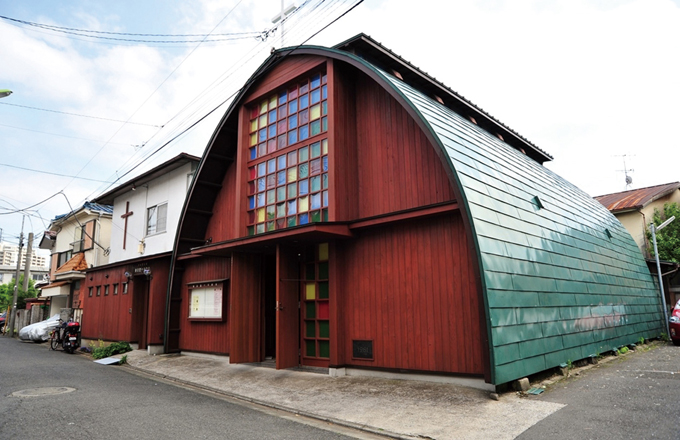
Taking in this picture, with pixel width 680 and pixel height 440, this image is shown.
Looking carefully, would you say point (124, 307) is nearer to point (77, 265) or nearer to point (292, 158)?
point (77, 265)

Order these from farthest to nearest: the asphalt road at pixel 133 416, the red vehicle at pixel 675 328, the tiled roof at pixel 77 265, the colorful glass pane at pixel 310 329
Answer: the tiled roof at pixel 77 265, the red vehicle at pixel 675 328, the colorful glass pane at pixel 310 329, the asphalt road at pixel 133 416

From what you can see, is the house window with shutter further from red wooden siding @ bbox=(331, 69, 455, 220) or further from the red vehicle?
the red vehicle

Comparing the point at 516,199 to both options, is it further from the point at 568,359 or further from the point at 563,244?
the point at 568,359

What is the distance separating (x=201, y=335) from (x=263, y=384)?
523cm

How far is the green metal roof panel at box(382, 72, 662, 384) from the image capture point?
7426mm

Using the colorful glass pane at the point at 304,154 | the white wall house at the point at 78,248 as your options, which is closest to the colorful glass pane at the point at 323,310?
the colorful glass pane at the point at 304,154

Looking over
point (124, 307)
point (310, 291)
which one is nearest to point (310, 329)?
point (310, 291)

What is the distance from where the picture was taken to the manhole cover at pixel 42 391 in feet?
27.0

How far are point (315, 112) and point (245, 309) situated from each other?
5.46m

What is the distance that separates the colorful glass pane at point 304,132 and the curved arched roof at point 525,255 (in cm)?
176

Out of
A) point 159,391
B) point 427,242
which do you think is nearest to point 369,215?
point 427,242

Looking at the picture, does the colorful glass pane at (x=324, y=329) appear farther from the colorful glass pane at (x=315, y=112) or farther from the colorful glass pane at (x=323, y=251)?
the colorful glass pane at (x=315, y=112)

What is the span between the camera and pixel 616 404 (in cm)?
A: 645

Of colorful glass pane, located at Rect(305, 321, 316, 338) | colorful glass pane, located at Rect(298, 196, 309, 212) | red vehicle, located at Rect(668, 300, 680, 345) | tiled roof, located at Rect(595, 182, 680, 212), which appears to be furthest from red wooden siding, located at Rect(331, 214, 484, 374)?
tiled roof, located at Rect(595, 182, 680, 212)
